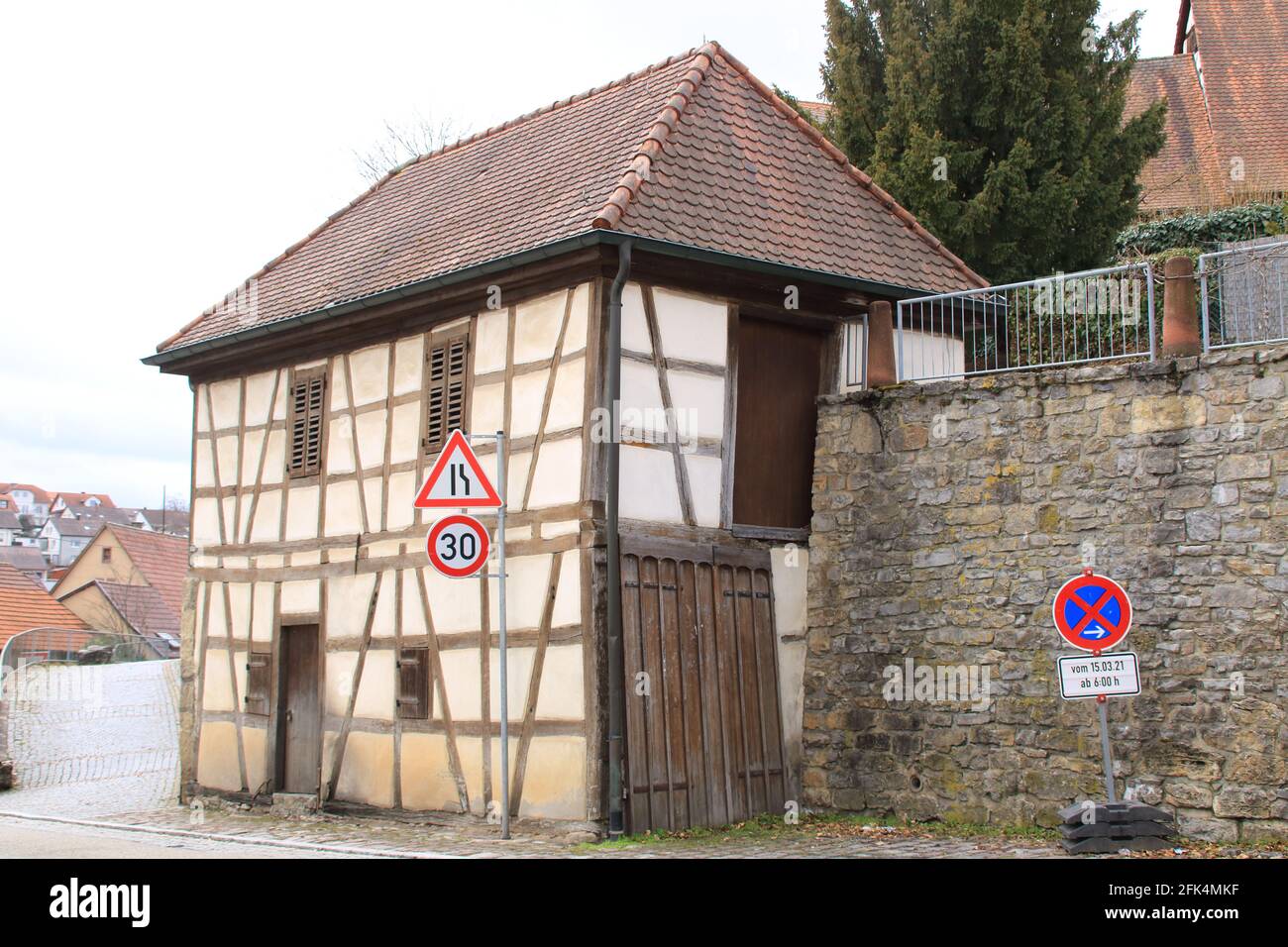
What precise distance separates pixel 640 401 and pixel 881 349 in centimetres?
243

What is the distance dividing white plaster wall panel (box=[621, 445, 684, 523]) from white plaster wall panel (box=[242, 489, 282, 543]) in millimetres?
5257

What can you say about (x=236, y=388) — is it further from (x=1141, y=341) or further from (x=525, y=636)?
(x=1141, y=341)

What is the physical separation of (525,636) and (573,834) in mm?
1844

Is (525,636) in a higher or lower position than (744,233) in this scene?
lower

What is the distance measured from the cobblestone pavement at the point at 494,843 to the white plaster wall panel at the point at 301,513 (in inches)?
121

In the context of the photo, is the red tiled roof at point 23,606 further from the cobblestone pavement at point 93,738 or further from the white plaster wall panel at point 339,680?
the white plaster wall panel at point 339,680

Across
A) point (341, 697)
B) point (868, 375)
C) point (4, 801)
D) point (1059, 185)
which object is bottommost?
point (4, 801)

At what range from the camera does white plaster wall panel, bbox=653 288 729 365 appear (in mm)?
13766

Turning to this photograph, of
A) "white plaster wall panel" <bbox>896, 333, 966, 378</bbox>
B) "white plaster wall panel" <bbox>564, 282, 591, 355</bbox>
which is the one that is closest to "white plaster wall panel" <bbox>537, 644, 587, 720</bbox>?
"white plaster wall panel" <bbox>564, 282, 591, 355</bbox>

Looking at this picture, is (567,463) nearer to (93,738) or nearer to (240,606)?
(240,606)

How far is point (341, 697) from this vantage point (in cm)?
1559

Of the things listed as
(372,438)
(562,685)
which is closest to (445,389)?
(372,438)
